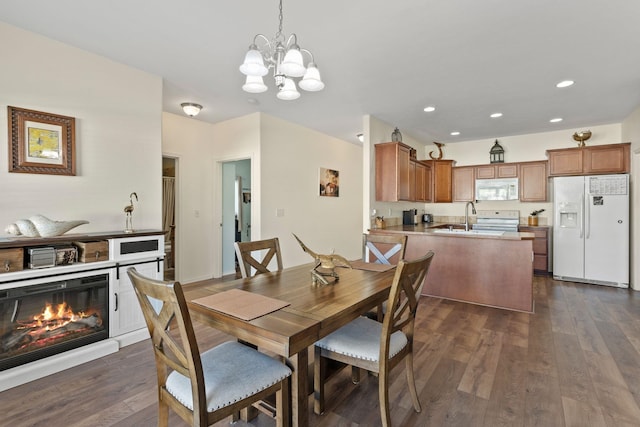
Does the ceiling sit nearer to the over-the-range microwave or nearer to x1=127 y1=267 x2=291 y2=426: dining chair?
the over-the-range microwave

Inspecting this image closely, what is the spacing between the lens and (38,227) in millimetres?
2219

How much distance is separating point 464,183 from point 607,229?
2.26 m

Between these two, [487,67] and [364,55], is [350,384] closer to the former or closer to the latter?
[364,55]

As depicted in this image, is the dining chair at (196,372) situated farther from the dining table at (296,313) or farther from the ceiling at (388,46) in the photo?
the ceiling at (388,46)

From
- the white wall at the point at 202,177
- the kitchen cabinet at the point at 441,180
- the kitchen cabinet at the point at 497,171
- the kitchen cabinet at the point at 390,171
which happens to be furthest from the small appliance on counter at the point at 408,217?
the white wall at the point at 202,177

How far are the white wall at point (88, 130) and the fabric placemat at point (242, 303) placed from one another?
192cm

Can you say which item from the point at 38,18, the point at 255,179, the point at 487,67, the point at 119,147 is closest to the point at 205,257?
the point at 255,179

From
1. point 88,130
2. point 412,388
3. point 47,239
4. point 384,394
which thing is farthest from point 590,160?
point 47,239

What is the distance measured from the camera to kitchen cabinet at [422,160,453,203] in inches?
243

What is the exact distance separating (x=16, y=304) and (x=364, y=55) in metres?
3.28

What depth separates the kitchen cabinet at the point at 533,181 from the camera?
5395 millimetres

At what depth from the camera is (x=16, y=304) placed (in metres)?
2.09

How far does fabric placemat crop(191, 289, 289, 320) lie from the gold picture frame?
79.2 inches

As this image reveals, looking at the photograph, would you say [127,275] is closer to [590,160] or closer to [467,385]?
[467,385]
